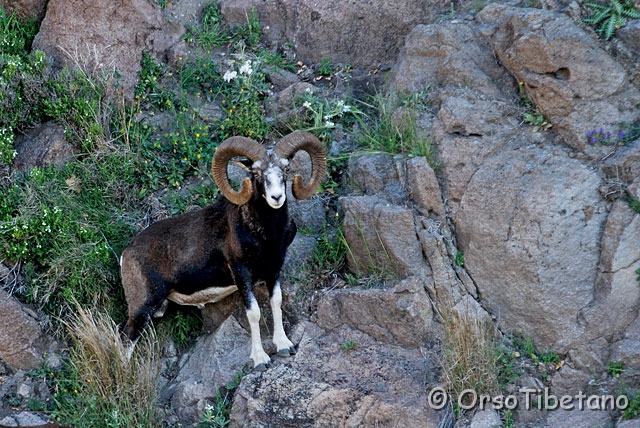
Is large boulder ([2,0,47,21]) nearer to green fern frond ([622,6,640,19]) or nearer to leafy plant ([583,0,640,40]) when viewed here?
leafy plant ([583,0,640,40])

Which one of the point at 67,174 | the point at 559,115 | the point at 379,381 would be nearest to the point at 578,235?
the point at 559,115

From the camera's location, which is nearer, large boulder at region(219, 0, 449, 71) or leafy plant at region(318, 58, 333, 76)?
large boulder at region(219, 0, 449, 71)

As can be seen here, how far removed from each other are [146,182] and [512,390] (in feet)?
16.7

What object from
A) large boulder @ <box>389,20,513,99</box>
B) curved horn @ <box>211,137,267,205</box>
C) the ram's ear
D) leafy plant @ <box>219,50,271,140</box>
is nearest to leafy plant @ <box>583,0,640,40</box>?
large boulder @ <box>389,20,513,99</box>

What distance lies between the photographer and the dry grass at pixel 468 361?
8.26 m

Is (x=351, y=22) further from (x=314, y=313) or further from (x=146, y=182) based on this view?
(x=314, y=313)

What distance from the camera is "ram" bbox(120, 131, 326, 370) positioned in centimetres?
893

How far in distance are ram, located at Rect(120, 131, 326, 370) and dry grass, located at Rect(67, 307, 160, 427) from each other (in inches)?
22.3

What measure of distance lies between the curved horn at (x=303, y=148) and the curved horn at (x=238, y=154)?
0.22 m

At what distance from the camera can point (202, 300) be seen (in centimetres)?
977

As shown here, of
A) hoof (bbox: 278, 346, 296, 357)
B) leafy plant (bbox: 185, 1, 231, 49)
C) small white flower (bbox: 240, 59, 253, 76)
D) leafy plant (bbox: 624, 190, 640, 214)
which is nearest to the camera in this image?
leafy plant (bbox: 624, 190, 640, 214)

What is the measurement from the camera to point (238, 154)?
8984 mm

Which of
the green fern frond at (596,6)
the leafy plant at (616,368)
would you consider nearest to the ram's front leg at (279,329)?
the leafy plant at (616,368)

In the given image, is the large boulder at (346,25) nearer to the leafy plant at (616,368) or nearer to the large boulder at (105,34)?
the large boulder at (105,34)
